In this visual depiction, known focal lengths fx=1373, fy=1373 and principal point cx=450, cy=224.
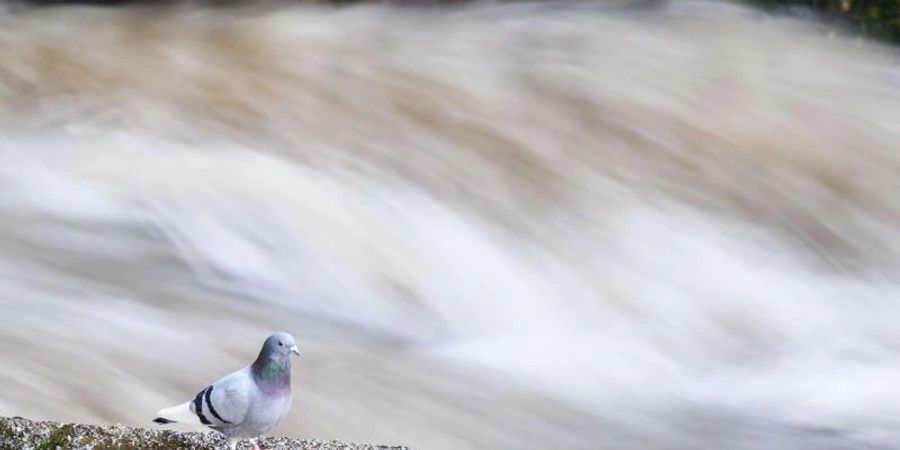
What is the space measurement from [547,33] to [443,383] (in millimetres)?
3412

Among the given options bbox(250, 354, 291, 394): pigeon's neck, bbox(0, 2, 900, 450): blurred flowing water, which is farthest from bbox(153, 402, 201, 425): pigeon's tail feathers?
bbox(0, 2, 900, 450): blurred flowing water

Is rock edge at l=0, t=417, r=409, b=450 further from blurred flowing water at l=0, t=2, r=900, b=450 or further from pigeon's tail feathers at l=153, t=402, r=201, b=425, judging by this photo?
blurred flowing water at l=0, t=2, r=900, b=450

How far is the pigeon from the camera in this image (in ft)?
6.13

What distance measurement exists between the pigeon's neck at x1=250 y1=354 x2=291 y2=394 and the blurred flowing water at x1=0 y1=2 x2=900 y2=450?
1.86 meters

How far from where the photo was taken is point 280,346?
188cm

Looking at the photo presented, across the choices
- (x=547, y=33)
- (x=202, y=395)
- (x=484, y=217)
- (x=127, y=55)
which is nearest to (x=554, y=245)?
(x=484, y=217)

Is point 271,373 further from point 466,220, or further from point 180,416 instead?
point 466,220

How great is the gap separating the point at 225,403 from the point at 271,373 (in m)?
0.07

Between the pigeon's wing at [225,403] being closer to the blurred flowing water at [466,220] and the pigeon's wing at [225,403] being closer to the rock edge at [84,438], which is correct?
the rock edge at [84,438]

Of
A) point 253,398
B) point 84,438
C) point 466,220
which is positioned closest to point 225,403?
point 253,398

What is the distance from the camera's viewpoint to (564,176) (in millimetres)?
5980

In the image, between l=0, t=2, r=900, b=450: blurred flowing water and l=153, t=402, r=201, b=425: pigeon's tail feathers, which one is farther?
l=0, t=2, r=900, b=450: blurred flowing water

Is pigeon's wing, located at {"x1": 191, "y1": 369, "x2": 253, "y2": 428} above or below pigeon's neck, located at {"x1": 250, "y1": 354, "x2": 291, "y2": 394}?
below

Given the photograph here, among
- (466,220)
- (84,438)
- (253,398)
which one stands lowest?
(466,220)
